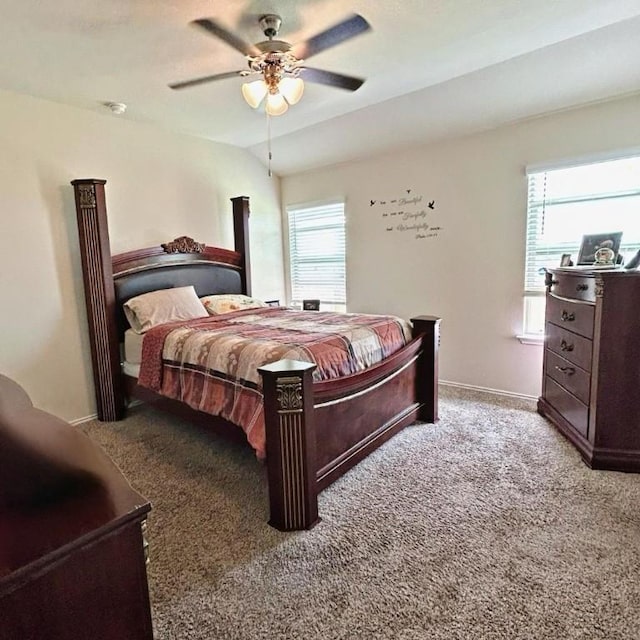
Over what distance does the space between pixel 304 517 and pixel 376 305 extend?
9.21 ft

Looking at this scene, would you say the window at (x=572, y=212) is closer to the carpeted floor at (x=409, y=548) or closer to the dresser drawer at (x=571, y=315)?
the dresser drawer at (x=571, y=315)

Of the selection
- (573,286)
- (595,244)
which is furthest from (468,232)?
(573,286)

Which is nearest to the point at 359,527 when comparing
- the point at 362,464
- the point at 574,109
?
the point at 362,464

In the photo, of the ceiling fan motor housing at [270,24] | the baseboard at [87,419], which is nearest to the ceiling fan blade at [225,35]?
the ceiling fan motor housing at [270,24]

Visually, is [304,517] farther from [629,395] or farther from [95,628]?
[629,395]

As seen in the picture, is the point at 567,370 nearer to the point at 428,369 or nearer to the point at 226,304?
the point at 428,369

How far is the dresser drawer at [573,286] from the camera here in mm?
2431

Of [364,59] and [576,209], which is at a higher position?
[364,59]

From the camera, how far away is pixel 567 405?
276 centimetres

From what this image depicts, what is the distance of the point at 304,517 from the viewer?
1945 millimetres

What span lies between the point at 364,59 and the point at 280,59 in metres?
0.78

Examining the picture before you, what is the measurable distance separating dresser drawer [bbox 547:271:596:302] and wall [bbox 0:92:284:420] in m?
3.25

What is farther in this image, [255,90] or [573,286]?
[573,286]

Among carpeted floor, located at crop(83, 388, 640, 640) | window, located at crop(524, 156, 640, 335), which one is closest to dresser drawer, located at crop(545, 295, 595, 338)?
window, located at crop(524, 156, 640, 335)
